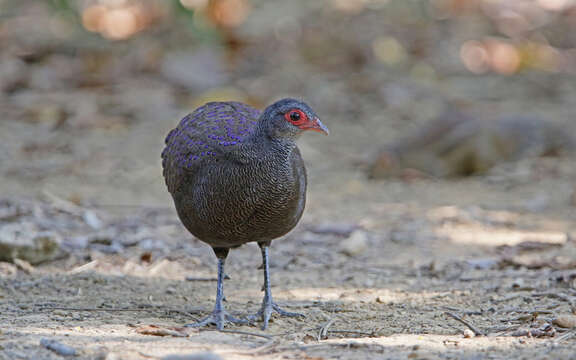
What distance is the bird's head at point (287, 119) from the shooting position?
3812mm

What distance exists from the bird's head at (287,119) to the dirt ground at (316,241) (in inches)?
38.3

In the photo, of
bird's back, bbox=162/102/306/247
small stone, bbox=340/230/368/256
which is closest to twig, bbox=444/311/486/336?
bird's back, bbox=162/102/306/247

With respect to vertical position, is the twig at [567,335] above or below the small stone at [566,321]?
below

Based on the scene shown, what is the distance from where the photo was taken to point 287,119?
382 cm

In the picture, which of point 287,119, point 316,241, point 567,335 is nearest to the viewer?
point 567,335

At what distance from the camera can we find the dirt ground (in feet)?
11.8

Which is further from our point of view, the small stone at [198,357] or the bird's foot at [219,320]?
the bird's foot at [219,320]

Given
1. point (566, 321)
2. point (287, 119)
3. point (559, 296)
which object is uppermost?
point (287, 119)

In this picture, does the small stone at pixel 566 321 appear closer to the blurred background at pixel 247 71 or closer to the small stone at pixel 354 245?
the small stone at pixel 354 245

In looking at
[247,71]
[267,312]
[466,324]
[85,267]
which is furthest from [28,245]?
[247,71]

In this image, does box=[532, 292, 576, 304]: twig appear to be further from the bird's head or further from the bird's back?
the bird's head

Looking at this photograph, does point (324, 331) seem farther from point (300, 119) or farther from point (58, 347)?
point (58, 347)

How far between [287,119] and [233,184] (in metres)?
0.41

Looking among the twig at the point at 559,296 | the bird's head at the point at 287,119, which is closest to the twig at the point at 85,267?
the bird's head at the point at 287,119
